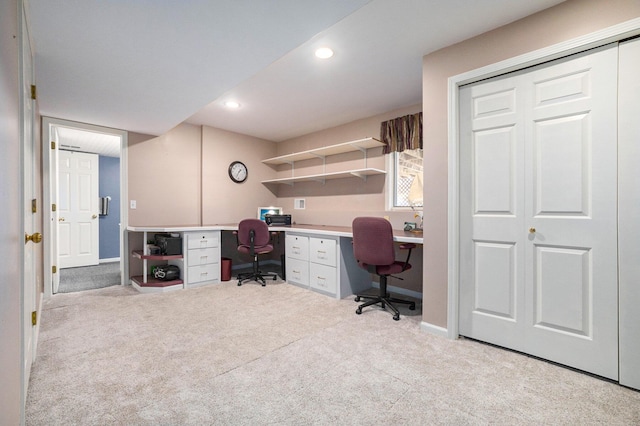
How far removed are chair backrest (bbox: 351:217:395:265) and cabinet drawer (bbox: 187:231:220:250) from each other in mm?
2134

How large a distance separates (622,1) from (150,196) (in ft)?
16.2

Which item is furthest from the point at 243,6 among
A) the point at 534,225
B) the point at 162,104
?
the point at 534,225

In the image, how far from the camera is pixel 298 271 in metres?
3.88

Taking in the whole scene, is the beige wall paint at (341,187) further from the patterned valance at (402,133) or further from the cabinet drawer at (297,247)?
the cabinet drawer at (297,247)

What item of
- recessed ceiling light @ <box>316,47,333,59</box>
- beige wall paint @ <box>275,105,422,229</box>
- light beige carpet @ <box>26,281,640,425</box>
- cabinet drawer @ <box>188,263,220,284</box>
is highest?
recessed ceiling light @ <box>316,47,333,59</box>

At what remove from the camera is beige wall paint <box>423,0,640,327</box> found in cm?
196

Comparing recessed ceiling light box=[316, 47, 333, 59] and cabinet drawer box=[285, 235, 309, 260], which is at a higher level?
recessed ceiling light box=[316, 47, 333, 59]

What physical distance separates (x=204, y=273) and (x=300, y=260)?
4.31 ft

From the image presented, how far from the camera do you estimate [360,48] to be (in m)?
2.38

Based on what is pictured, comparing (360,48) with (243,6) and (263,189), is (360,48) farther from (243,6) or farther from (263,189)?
(263,189)

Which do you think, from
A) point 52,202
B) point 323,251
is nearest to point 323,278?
point 323,251

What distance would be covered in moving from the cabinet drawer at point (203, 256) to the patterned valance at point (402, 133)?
2688 mm

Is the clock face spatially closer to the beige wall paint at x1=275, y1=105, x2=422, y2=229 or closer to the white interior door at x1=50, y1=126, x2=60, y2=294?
the beige wall paint at x1=275, y1=105, x2=422, y2=229

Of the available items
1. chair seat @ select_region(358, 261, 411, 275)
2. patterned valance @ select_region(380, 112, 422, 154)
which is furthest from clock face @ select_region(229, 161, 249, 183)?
chair seat @ select_region(358, 261, 411, 275)
